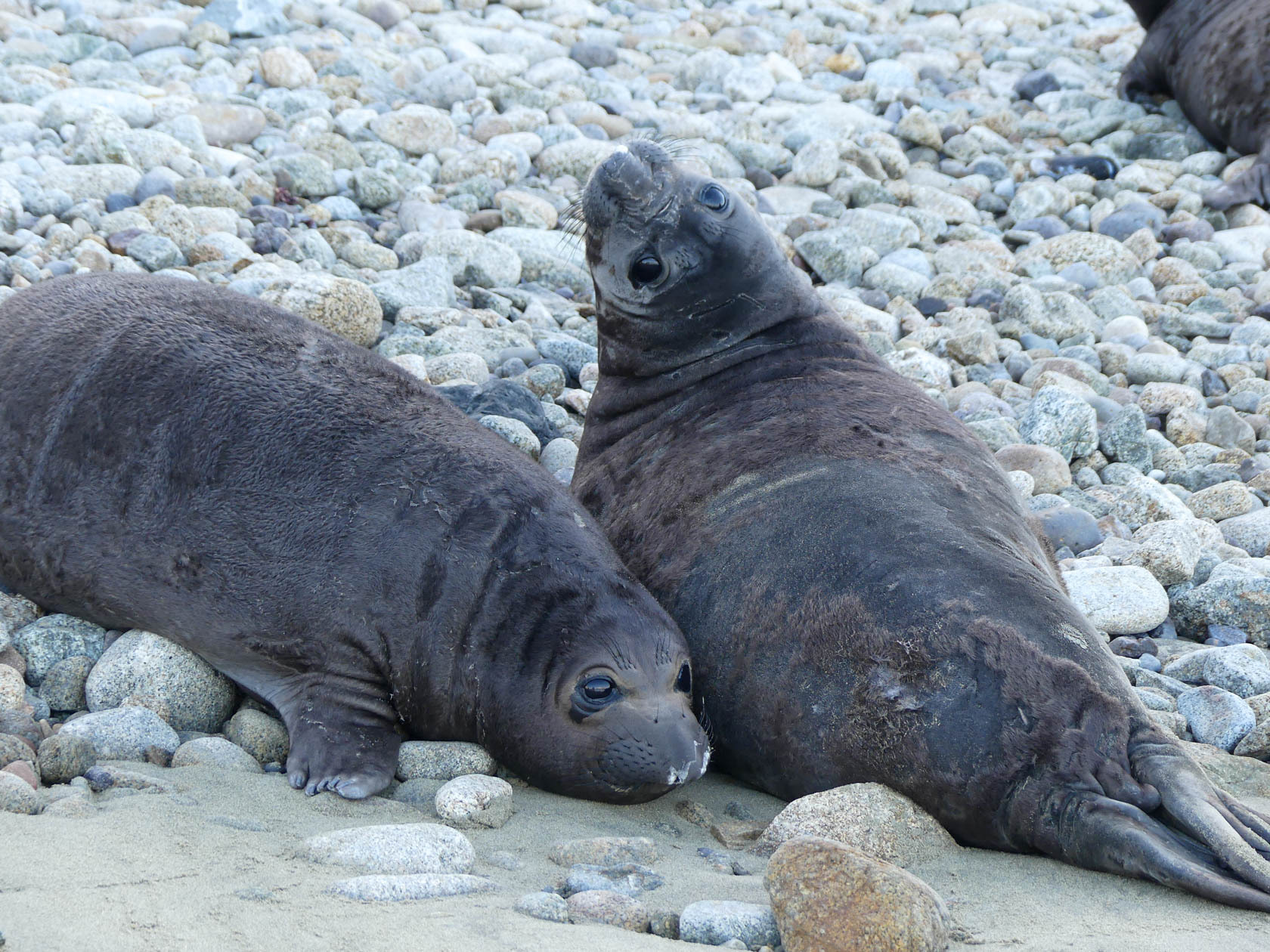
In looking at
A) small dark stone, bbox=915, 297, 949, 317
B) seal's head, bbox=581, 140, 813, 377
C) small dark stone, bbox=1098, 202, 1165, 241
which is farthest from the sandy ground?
small dark stone, bbox=1098, 202, 1165, 241

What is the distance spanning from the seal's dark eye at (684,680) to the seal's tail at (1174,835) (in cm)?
111

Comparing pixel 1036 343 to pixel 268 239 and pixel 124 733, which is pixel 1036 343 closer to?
pixel 268 239

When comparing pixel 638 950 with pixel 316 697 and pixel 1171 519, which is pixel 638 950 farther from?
pixel 1171 519

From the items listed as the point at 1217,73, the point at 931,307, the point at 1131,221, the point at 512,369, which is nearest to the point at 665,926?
the point at 512,369

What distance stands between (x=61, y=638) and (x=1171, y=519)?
13.8ft

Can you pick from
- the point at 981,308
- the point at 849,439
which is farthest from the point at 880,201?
the point at 849,439

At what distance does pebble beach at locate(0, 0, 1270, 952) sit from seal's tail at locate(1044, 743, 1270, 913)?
0.20 feet

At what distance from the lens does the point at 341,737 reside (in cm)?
390

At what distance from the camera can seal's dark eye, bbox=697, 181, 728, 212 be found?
5371 millimetres

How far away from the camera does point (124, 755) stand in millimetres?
3746

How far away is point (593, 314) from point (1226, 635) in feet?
12.3

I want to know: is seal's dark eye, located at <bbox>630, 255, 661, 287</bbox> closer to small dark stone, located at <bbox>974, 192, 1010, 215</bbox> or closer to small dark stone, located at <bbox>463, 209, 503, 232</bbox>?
small dark stone, located at <bbox>463, 209, 503, 232</bbox>

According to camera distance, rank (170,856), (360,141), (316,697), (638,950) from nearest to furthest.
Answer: (638,950) < (170,856) < (316,697) < (360,141)

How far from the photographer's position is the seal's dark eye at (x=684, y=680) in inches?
159
